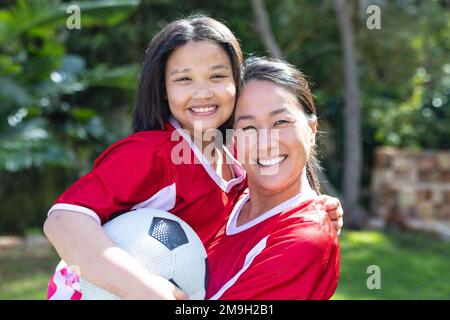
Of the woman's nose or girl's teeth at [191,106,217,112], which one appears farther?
girl's teeth at [191,106,217,112]

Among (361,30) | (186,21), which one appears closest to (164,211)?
(186,21)

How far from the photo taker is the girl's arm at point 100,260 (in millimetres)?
1733

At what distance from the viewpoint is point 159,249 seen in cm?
187

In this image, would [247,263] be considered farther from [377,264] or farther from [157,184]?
[377,264]

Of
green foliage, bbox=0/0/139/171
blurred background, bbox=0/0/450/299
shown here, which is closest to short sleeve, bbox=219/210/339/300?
blurred background, bbox=0/0/450/299

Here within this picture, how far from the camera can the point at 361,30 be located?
9.64 meters

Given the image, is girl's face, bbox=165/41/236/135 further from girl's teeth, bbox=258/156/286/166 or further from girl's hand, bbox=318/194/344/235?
girl's hand, bbox=318/194/344/235

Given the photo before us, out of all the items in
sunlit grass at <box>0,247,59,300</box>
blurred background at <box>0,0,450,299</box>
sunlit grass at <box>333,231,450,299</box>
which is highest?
blurred background at <box>0,0,450,299</box>

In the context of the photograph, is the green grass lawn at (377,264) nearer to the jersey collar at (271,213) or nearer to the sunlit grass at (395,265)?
the sunlit grass at (395,265)

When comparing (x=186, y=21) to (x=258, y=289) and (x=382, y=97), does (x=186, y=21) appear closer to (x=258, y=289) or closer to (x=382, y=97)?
(x=258, y=289)

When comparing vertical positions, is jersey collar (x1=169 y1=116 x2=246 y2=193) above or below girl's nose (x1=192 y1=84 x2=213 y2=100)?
below

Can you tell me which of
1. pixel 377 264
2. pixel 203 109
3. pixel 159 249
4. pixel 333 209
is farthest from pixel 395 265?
pixel 159 249

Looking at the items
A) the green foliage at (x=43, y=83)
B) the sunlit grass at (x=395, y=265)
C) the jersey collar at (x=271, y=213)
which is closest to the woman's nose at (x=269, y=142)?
the jersey collar at (x=271, y=213)

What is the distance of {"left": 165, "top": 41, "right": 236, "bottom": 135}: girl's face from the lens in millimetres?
2172
